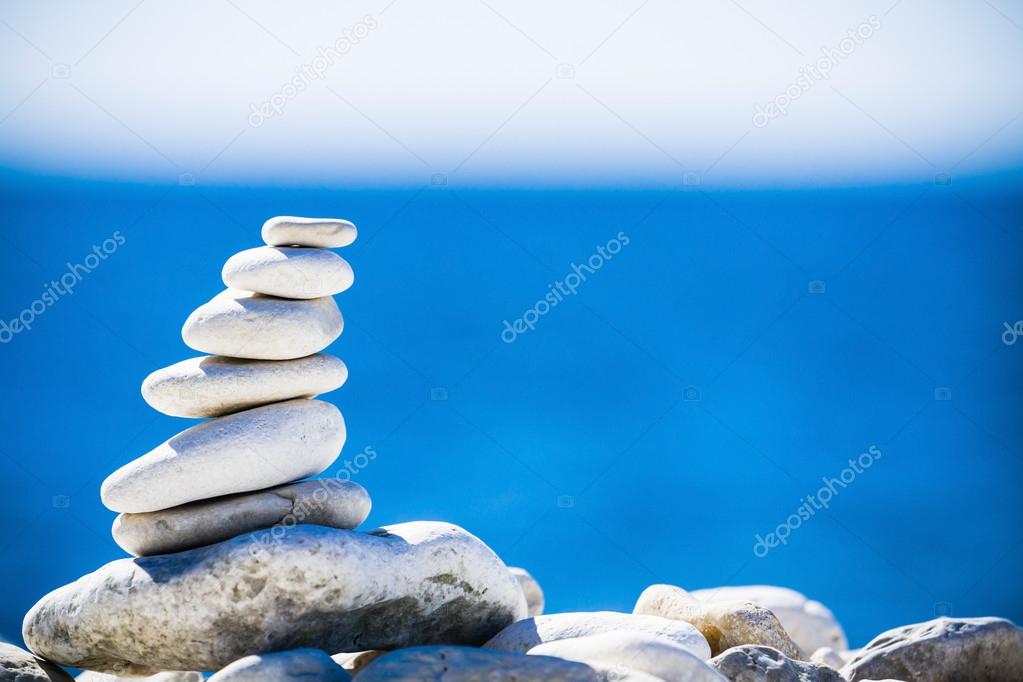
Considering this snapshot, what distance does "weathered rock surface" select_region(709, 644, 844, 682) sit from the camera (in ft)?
12.5

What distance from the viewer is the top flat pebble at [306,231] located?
4254 millimetres

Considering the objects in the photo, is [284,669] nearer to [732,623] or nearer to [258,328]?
[258,328]

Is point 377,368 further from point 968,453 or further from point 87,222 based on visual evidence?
point 968,453

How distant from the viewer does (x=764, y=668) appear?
151 inches

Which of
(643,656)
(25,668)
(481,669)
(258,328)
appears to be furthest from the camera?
(258,328)

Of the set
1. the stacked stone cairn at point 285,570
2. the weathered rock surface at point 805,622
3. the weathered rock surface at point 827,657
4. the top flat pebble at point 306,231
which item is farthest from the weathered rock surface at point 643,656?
the weathered rock surface at point 805,622

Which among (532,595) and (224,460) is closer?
(224,460)

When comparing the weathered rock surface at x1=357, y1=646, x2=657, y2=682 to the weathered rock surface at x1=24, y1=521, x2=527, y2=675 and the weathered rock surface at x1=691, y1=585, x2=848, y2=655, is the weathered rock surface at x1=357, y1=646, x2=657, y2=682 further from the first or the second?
the weathered rock surface at x1=691, y1=585, x2=848, y2=655

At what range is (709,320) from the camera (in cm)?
1080

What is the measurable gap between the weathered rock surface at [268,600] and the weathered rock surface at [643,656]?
689 mm

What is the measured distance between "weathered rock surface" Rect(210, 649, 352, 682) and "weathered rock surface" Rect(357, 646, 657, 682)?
0.26 metres

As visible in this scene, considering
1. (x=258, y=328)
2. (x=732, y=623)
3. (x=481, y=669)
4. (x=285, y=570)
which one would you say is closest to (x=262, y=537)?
(x=285, y=570)

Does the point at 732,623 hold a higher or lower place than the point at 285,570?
higher

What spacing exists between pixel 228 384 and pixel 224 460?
1.02 feet
